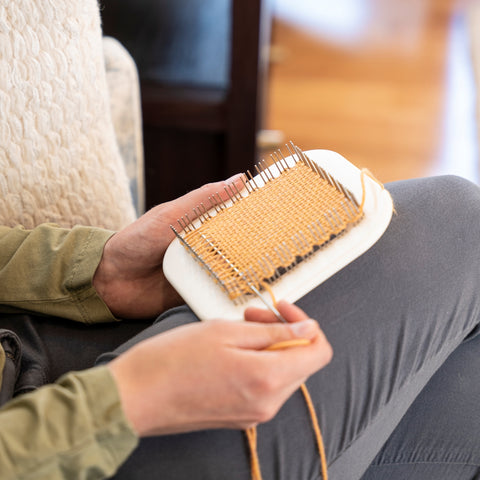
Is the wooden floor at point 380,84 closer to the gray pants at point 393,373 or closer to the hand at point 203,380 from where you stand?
the gray pants at point 393,373

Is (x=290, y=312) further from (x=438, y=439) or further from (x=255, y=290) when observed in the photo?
(x=438, y=439)

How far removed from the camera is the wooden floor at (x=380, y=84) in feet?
5.89

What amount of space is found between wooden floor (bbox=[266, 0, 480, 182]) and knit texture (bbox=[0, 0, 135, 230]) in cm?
99

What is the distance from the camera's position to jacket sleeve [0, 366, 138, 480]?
1.61 ft

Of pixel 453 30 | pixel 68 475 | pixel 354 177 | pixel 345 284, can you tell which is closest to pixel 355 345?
pixel 345 284

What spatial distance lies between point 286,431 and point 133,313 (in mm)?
244

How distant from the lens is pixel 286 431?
576 mm

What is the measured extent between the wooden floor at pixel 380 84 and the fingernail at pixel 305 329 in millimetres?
1228

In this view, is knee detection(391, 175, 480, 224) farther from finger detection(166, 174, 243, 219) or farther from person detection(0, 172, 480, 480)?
finger detection(166, 174, 243, 219)

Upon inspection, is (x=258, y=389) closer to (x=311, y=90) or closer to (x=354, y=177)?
(x=354, y=177)

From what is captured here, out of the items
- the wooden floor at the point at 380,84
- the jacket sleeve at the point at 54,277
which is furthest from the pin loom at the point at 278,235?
the wooden floor at the point at 380,84

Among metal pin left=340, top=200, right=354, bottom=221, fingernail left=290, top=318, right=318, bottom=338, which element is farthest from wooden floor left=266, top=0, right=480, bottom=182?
fingernail left=290, top=318, right=318, bottom=338

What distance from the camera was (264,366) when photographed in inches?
20.3

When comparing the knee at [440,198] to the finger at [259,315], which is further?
the knee at [440,198]
